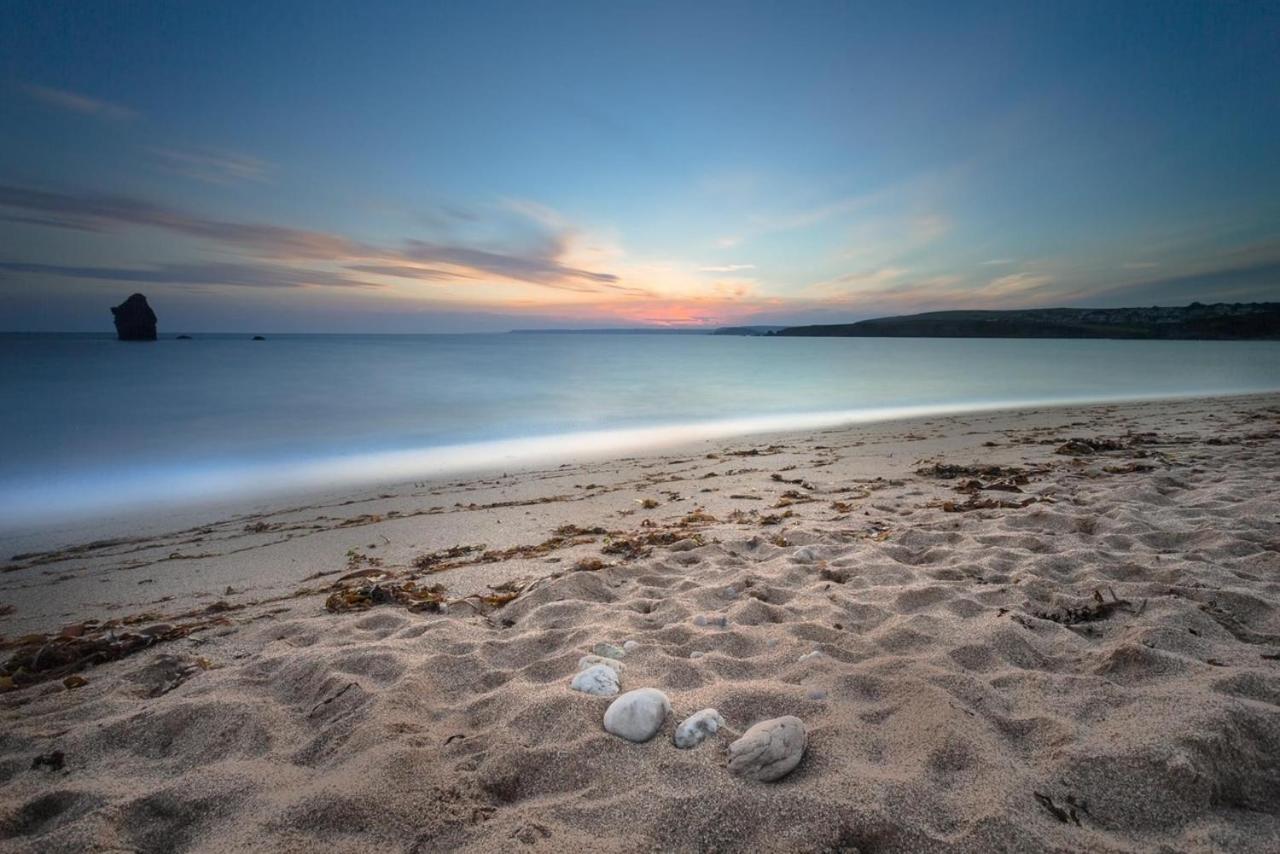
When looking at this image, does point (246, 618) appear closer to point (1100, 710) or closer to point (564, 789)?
point (564, 789)

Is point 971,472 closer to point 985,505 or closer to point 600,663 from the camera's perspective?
point 985,505

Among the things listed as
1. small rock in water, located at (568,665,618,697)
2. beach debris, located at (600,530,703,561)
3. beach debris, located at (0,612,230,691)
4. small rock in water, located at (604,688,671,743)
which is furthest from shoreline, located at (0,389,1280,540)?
small rock in water, located at (604,688,671,743)

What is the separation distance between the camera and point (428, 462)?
8844 mm

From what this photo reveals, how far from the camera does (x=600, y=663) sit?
7.41ft

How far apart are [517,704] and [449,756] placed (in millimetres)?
311

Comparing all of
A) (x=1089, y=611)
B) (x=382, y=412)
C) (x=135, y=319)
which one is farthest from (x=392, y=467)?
(x=135, y=319)

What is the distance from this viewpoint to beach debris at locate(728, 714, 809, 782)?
159 centimetres

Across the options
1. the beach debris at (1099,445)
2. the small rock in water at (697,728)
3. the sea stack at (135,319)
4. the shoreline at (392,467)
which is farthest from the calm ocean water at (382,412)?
the sea stack at (135,319)

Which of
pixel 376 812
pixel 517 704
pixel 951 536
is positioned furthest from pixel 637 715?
pixel 951 536

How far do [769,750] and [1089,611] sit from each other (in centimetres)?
188

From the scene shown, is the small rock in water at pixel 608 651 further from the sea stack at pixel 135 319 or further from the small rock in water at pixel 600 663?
the sea stack at pixel 135 319

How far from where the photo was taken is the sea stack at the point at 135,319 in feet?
225

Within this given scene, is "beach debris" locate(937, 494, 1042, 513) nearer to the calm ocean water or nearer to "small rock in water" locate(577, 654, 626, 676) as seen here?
"small rock in water" locate(577, 654, 626, 676)

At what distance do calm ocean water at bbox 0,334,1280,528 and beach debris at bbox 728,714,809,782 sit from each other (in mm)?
7254
